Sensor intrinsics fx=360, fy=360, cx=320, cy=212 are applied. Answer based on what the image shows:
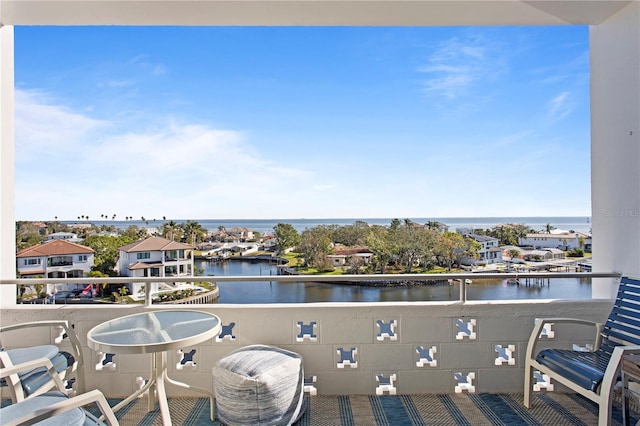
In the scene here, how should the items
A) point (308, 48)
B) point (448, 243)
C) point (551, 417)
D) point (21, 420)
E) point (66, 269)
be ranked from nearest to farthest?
1. point (21, 420)
2. point (551, 417)
3. point (66, 269)
4. point (448, 243)
5. point (308, 48)

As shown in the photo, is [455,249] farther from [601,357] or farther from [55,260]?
[55,260]

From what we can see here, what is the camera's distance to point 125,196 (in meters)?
9.86

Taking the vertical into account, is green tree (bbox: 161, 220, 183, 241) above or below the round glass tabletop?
above

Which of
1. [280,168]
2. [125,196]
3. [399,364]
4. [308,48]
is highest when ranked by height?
[308,48]

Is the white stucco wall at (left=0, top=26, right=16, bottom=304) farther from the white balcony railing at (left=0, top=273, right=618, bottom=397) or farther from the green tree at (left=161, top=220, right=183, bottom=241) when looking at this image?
the green tree at (left=161, top=220, right=183, bottom=241)

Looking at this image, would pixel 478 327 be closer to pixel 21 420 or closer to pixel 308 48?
pixel 21 420

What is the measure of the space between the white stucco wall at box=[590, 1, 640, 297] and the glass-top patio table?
2894mm

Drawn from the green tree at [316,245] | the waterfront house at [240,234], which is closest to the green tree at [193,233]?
the waterfront house at [240,234]

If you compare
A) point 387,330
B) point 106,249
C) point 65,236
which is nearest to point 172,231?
point 106,249

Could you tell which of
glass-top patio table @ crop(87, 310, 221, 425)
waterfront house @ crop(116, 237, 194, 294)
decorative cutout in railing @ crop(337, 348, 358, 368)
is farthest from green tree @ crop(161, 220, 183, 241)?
decorative cutout in railing @ crop(337, 348, 358, 368)

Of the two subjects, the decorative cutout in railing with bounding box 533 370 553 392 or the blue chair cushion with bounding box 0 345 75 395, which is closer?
the blue chair cushion with bounding box 0 345 75 395

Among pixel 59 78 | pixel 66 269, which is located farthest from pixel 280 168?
pixel 66 269

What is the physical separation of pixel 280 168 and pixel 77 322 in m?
10.9

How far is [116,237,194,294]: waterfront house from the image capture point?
4137 mm
